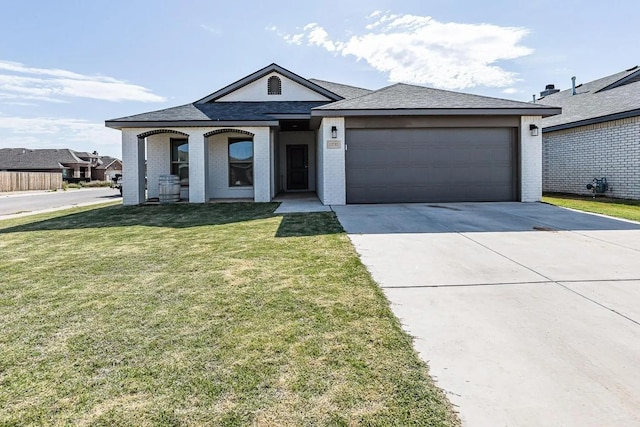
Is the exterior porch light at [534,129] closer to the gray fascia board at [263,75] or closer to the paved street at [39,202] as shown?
the gray fascia board at [263,75]

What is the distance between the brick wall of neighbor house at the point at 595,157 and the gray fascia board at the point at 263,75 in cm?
937

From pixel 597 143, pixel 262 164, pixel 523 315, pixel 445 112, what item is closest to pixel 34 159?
pixel 262 164

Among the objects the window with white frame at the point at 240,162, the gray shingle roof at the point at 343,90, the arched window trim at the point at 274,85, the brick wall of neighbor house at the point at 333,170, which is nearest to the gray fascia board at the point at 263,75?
the arched window trim at the point at 274,85

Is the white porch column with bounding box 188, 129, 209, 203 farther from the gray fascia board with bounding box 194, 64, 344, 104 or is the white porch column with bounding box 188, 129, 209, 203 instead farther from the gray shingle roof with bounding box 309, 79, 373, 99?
A: the gray shingle roof with bounding box 309, 79, 373, 99

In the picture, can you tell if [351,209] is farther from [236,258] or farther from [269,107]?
[269,107]

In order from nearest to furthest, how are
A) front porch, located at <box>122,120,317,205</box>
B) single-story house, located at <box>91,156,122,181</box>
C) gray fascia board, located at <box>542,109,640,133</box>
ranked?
1. gray fascia board, located at <box>542,109,640,133</box>
2. front porch, located at <box>122,120,317,205</box>
3. single-story house, located at <box>91,156,122,181</box>

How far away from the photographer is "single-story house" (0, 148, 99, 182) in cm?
5078

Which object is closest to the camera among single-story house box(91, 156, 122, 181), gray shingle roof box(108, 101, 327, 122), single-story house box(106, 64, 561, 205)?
single-story house box(106, 64, 561, 205)

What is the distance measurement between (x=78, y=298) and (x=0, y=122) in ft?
179

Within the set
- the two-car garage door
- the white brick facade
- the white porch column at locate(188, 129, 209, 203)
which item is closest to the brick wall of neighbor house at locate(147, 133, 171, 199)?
the white brick facade

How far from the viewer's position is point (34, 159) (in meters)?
51.8

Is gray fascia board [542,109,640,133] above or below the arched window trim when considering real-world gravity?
below

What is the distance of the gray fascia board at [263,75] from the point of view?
1547 centimetres

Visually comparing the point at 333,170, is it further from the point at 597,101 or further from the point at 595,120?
the point at 597,101
